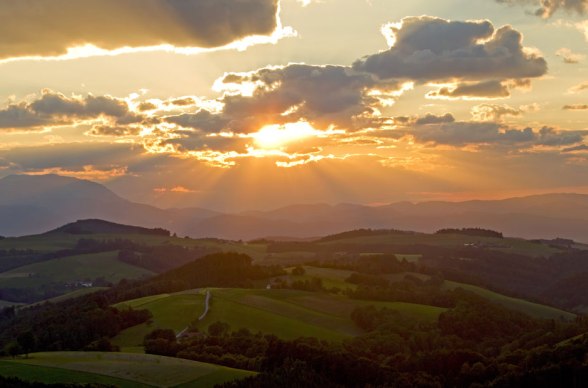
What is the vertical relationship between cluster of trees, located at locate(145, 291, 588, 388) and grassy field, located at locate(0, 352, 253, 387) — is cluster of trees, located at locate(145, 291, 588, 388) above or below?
below

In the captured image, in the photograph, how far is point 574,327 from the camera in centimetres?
14200

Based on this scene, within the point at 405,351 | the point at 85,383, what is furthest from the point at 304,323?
the point at 85,383

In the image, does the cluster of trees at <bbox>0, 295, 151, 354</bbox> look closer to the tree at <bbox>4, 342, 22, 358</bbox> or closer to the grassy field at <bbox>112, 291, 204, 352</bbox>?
the tree at <bbox>4, 342, 22, 358</bbox>

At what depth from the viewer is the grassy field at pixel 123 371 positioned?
8344cm

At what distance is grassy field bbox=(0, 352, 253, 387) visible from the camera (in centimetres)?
8344

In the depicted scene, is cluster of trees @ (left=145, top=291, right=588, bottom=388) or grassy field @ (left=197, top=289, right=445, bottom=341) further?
grassy field @ (left=197, top=289, right=445, bottom=341)

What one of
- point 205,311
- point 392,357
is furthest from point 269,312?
point 392,357

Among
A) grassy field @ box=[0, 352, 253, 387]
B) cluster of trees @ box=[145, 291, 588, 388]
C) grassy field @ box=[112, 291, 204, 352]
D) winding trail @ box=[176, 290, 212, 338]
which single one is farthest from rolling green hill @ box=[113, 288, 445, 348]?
grassy field @ box=[0, 352, 253, 387]

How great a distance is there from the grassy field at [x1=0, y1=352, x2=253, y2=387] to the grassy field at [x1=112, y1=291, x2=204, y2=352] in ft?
73.6

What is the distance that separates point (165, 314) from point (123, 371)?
216 ft

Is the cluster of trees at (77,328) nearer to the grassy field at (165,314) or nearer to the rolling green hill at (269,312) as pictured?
the grassy field at (165,314)

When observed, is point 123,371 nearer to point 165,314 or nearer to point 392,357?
point 392,357

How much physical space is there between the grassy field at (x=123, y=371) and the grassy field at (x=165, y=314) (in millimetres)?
22427

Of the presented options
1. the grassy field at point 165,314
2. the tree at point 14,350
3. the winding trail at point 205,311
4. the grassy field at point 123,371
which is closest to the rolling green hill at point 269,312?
the grassy field at point 165,314
